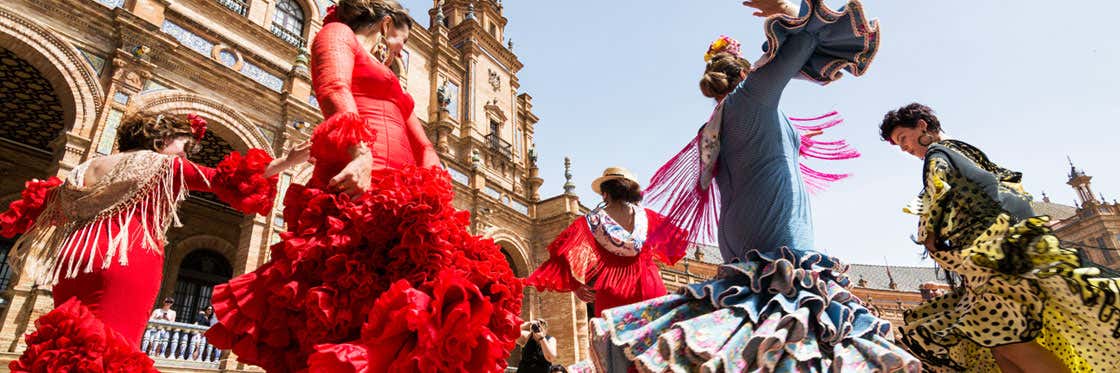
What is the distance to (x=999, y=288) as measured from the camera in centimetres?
189

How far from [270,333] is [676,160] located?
4.64 feet

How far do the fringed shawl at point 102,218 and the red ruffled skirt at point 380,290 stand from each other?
2.70 feet

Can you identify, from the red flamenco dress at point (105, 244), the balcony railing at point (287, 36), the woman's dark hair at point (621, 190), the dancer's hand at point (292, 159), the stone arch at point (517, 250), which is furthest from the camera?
the stone arch at point (517, 250)

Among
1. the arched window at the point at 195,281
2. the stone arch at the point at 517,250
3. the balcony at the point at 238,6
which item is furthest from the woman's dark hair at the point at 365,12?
the stone arch at the point at 517,250

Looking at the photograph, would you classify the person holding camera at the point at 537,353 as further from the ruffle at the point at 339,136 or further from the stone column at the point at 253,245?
the stone column at the point at 253,245

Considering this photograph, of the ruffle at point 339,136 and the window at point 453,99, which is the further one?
the window at point 453,99

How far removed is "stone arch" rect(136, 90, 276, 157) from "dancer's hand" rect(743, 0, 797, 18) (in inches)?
364

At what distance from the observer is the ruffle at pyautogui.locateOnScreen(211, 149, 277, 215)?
2332 millimetres

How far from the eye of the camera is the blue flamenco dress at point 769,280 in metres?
1.12

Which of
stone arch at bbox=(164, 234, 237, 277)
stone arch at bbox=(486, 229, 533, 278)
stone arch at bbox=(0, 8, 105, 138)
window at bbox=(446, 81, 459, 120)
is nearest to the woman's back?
stone arch at bbox=(0, 8, 105, 138)

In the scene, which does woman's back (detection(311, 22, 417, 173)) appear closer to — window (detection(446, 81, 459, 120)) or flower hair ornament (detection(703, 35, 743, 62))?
flower hair ornament (detection(703, 35, 743, 62))

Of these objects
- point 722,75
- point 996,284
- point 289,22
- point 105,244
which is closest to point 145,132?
point 105,244

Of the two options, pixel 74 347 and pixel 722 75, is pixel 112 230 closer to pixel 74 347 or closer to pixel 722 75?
pixel 74 347

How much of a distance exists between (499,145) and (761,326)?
17187 millimetres
